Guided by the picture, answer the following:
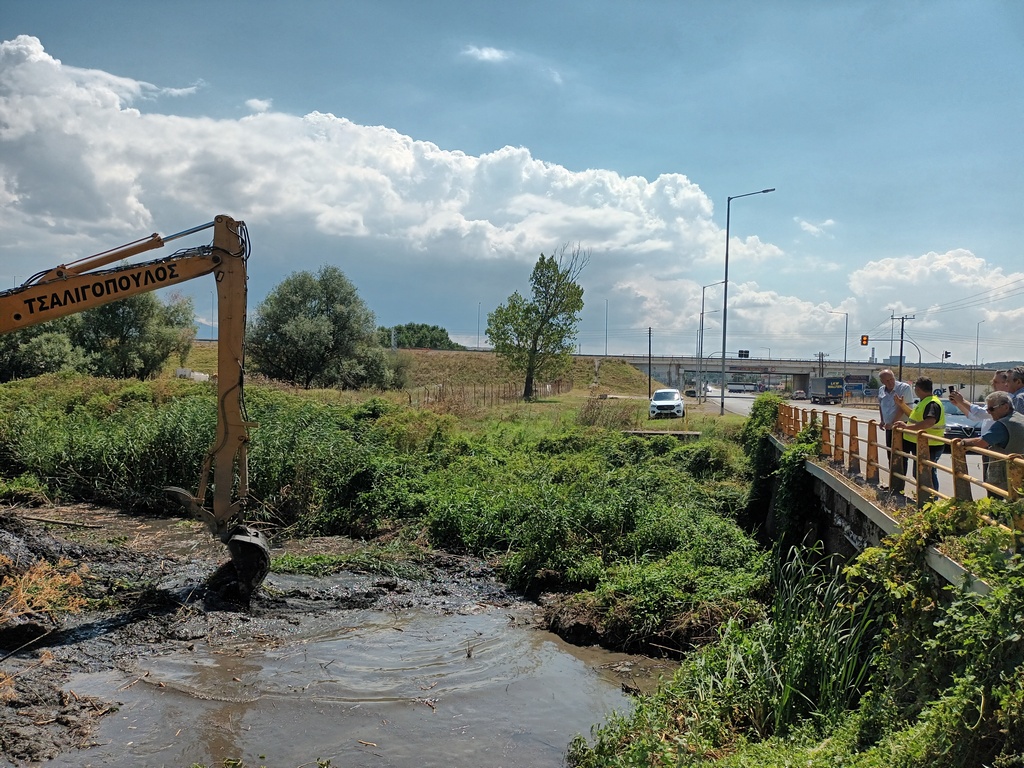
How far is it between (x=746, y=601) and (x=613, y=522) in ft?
12.2

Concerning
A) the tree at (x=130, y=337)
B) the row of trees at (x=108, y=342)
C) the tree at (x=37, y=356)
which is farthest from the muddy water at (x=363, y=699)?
the tree at (x=130, y=337)

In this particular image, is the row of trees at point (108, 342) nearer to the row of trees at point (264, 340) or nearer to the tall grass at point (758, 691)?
the row of trees at point (264, 340)

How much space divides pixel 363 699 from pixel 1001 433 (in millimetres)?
7161

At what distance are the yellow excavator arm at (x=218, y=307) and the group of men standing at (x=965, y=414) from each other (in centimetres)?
843

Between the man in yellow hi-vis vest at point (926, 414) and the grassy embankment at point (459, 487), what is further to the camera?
the grassy embankment at point (459, 487)

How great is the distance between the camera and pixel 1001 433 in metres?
7.72

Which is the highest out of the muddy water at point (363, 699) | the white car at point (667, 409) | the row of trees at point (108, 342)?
the row of trees at point (108, 342)

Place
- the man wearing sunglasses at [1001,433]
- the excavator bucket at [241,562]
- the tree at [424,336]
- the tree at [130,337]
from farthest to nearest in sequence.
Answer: the tree at [424,336] < the tree at [130,337] < the excavator bucket at [241,562] < the man wearing sunglasses at [1001,433]

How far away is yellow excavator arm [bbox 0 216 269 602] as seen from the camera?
994 cm

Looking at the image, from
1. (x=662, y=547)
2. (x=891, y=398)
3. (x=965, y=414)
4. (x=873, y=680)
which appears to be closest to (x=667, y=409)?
(x=662, y=547)

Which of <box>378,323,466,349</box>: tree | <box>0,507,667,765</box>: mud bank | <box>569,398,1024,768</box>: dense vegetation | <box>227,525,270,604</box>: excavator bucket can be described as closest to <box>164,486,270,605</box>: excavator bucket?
<box>227,525,270,604</box>: excavator bucket

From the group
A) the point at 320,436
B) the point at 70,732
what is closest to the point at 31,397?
the point at 320,436

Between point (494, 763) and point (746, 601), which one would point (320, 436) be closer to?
point (746, 601)

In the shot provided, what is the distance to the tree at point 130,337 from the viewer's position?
4559 centimetres
